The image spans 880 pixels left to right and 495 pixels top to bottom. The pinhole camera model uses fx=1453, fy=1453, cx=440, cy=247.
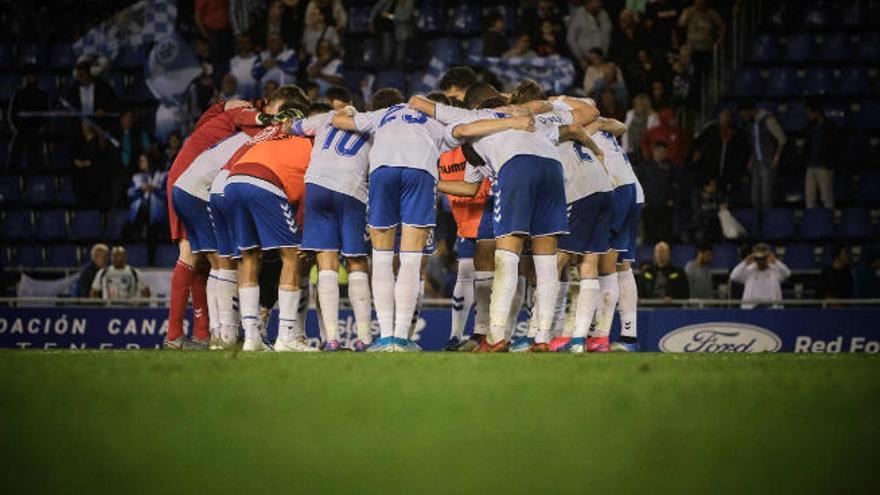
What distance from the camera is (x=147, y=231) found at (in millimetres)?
18422

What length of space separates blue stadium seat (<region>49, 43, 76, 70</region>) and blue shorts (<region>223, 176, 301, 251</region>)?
12.6 meters

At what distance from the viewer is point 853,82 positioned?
20078 millimetres

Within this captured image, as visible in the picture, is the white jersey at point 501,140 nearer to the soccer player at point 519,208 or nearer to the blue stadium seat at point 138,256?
the soccer player at point 519,208

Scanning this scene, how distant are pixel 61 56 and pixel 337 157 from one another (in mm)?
13085

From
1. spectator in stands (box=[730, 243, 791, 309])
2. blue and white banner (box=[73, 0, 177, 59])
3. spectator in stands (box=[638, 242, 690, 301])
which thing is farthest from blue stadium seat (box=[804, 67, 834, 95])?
blue and white banner (box=[73, 0, 177, 59])

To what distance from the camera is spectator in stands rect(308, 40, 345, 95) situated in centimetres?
1917

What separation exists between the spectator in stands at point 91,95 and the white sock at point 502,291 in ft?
38.9

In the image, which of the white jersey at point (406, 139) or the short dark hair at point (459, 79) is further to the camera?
the short dark hair at point (459, 79)

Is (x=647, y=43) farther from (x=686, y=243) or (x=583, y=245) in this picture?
(x=583, y=245)

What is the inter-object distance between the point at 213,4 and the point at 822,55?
8672mm

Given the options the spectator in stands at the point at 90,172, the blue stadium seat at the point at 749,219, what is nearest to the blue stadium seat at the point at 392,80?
the spectator in stands at the point at 90,172

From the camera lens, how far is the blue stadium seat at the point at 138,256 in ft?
60.1

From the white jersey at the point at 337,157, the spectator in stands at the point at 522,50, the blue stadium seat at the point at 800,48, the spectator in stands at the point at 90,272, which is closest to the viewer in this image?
the white jersey at the point at 337,157

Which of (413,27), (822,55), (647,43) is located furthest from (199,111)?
(822,55)
